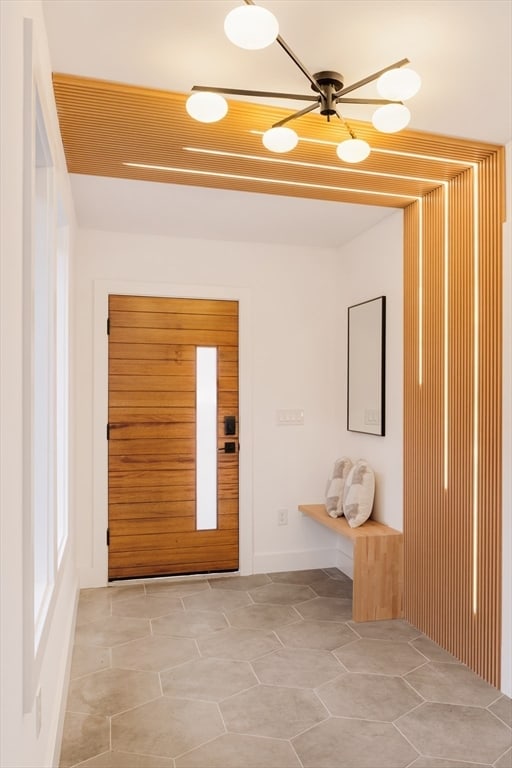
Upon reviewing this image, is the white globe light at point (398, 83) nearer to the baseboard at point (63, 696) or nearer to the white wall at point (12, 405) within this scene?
the white wall at point (12, 405)

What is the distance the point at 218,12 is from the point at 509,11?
95 centimetres

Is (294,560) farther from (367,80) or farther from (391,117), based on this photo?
(367,80)

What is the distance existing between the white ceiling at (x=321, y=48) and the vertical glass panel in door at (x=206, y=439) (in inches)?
89.6

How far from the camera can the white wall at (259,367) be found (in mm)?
4117

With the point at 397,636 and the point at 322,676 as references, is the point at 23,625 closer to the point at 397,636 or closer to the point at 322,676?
the point at 322,676

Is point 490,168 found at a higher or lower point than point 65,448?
higher

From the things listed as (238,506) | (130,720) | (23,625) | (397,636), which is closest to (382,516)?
(397,636)

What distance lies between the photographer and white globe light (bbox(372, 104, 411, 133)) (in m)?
2.02

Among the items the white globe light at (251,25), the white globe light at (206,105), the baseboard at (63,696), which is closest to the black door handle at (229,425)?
the baseboard at (63,696)

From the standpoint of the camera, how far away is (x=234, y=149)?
2.68m

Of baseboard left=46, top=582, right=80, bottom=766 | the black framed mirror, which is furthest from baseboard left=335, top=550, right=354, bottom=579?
baseboard left=46, top=582, right=80, bottom=766

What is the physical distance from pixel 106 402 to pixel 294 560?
193cm

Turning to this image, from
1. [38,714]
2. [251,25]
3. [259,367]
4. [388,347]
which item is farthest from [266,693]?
[251,25]

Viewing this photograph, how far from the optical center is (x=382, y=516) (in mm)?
3816
